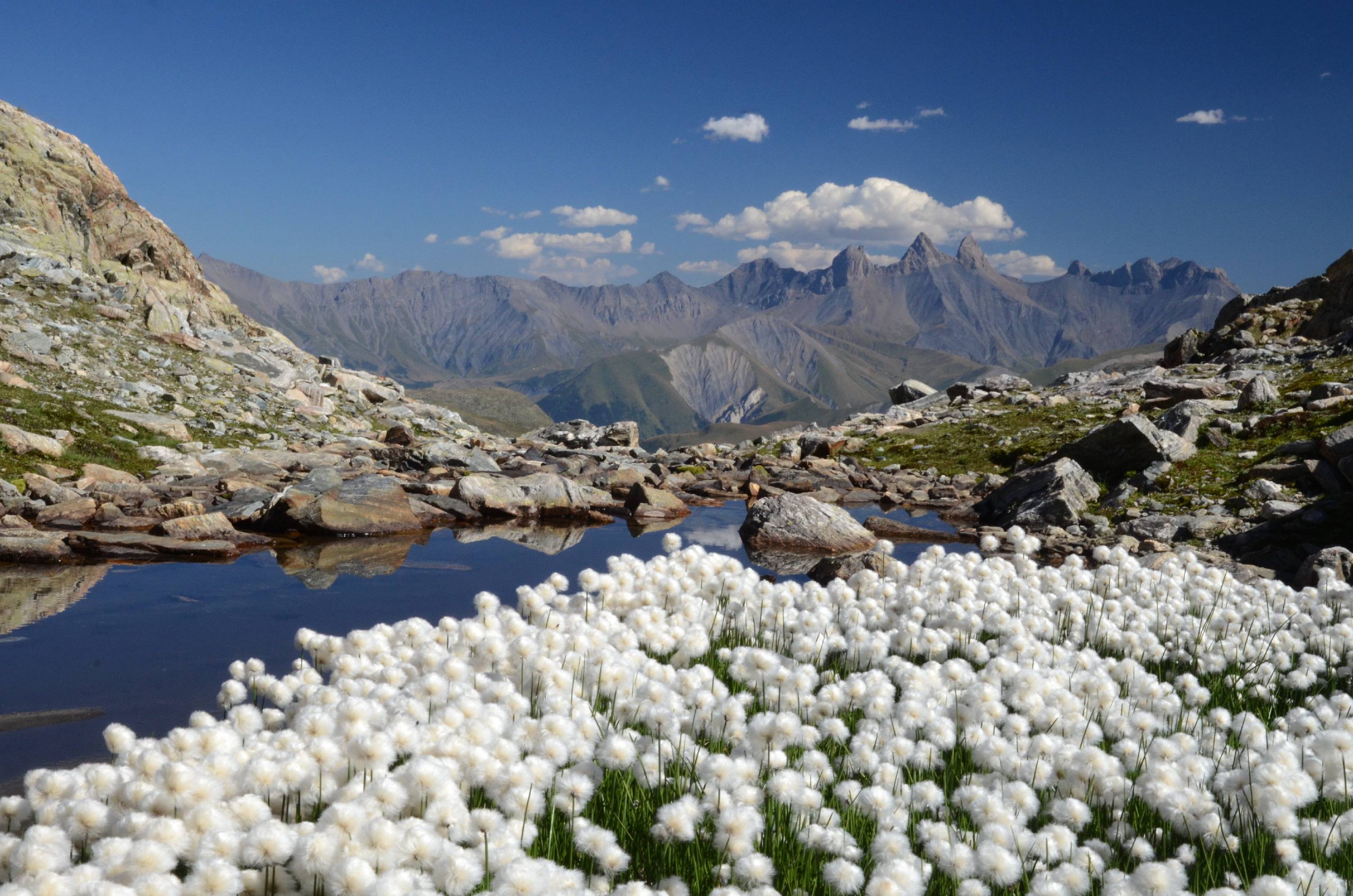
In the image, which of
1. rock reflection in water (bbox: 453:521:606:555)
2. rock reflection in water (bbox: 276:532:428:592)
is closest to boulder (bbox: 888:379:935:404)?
rock reflection in water (bbox: 453:521:606:555)

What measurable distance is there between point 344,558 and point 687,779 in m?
14.8

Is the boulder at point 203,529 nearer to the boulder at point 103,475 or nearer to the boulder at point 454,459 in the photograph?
the boulder at point 103,475

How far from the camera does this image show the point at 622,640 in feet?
28.2

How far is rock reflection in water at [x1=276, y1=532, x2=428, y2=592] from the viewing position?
17.3 m

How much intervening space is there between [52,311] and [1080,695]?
1849 inches

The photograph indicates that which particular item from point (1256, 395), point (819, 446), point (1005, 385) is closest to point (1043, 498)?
point (1256, 395)

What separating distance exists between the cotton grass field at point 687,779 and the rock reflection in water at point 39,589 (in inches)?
300

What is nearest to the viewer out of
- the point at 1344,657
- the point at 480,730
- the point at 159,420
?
the point at 480,730

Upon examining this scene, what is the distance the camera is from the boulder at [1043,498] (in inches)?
919

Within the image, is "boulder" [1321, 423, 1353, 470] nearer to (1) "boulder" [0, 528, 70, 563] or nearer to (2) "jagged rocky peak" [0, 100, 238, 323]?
(1) "boulder" [0, 528, 70, 563]

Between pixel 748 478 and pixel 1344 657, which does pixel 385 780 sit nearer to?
pixel 1344 657

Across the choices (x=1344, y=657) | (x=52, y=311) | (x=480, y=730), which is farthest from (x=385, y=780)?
(x=52, y=311)

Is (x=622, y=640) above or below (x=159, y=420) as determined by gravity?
below

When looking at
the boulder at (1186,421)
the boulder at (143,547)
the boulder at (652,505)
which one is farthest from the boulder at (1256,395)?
the boulder at (143,547)
